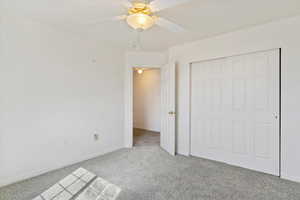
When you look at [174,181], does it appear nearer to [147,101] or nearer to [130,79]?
[130,79]

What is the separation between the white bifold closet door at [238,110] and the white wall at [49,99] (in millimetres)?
1920

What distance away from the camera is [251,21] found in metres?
2.38

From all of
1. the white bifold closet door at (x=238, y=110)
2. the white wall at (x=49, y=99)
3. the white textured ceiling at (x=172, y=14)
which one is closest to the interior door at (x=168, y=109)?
the white bifold closet door at (x=238, y=110)

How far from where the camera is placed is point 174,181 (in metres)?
2.27

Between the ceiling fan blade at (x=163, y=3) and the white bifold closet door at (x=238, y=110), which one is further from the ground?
the ceiling fan blade at (x=163, y=3)

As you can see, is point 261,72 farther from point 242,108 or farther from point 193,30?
point 193,30

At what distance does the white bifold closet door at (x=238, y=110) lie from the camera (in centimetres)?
249

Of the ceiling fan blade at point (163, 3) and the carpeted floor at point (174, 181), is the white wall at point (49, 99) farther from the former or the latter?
the ceiling fan blade at point (163, 3)

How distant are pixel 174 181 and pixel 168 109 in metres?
1.54

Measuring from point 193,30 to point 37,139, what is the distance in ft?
9.92

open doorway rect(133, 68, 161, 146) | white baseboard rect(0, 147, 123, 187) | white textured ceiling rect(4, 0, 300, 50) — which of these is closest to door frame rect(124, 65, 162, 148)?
white textured ceiling rect(4, 0, 300, 50)

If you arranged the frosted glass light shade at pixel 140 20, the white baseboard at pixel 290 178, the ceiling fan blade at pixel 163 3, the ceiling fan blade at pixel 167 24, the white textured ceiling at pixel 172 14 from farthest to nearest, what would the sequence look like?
1. the white baseboard at pixel 290 178
2. the white textured ceiling at pixel 172 14
3. the ceiling fan blade at pixel 167 24
4. the frosted glass light shade at pixel 140 20
5. the ceiling fan blade at pixel 163 3

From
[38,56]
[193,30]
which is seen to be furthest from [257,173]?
[38,56]

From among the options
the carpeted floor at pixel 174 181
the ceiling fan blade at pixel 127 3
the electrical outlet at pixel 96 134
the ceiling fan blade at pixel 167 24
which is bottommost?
the carpeted floor at pixel 174 181
